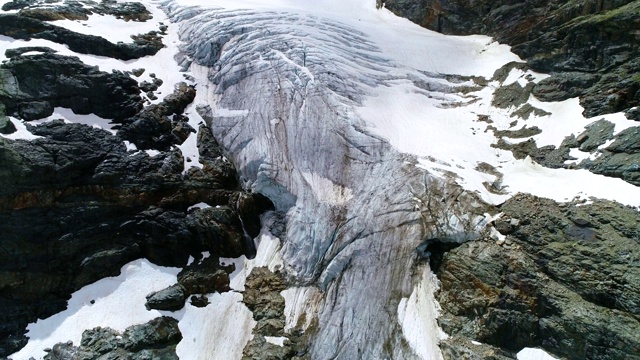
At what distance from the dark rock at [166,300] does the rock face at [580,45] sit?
66.6 feet

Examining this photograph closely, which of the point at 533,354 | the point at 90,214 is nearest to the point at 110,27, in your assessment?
the point at 90,214

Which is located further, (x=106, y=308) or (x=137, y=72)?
(x=137, y=72)

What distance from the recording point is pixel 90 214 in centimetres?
1916

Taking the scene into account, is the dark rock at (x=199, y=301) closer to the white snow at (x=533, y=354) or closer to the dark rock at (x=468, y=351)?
the dark rock at (x=468, y=351)

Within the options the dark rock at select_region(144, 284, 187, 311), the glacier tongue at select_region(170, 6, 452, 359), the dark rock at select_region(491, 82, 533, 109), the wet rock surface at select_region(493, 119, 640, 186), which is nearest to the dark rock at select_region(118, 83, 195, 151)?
the glacier tongue at select_region(170, 6, 452, 359)

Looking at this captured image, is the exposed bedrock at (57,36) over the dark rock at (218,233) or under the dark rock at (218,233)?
over

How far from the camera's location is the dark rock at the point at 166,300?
18.0m

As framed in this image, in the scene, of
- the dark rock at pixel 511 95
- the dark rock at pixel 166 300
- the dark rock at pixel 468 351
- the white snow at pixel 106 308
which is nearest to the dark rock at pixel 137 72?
the white snow at pixel 106 308

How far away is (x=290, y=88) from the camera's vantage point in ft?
78.4

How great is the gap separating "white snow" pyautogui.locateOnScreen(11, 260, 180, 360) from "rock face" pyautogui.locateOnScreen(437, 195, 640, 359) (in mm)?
12559

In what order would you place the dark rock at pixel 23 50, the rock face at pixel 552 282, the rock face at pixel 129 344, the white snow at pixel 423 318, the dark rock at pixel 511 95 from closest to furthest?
the rock face at pixel 552 282
the white snow at pixel 423 318
the rock face at pixel 129 344
the dark rock at pixel 511 95
the dark rock at pixel 23 50

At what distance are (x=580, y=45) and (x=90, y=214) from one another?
85.0 ft

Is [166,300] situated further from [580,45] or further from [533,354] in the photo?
[580,45]

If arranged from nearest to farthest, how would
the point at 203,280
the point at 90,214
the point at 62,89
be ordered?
1. the point at 203,280
2. the point at 90,214
3. the point at 62,89
